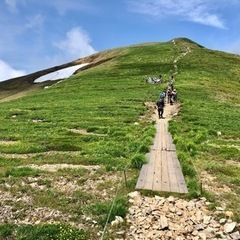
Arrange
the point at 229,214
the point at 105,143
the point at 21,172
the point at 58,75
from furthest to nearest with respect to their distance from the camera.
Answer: the point at 58,75 < the point at 105,143 < the point at 21,172 < the point at 229,214

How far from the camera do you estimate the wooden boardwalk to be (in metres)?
18.3

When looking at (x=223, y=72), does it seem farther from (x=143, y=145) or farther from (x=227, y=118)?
(x=143, y=145)

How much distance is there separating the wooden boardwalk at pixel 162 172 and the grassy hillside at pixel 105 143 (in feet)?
1.76

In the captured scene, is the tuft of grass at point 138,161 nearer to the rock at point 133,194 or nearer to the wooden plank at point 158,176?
the wooden plank at point 158,176

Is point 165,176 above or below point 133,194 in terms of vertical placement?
above

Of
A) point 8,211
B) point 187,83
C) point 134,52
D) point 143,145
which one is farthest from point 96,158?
point 134,52

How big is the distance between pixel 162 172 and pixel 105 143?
10900mm

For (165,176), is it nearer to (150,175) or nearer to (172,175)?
(172,175)

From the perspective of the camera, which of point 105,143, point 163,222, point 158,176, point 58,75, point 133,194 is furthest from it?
point 58,75

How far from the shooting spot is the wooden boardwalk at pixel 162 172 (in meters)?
18.3

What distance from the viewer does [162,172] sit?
820 inches

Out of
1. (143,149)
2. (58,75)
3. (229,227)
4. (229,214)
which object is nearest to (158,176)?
(229,214)

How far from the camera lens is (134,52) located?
13988 cm

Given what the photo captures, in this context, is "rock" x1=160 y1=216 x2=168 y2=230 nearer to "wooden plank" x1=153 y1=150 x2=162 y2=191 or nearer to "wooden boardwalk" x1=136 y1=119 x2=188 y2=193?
"wooden boardwalk" x1=136 y1=119 x2=188 y2=193
